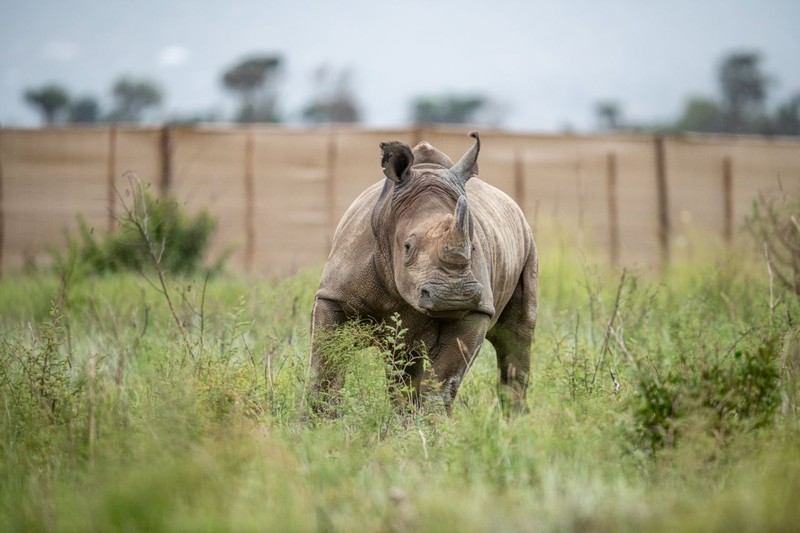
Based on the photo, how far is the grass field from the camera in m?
3.95

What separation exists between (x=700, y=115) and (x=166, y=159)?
5847 centimetres

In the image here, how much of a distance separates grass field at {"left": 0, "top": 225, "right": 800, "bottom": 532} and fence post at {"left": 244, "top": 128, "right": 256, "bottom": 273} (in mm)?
10559

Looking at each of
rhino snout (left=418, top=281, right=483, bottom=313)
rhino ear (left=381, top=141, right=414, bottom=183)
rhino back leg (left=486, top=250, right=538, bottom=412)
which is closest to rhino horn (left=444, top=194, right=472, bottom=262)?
rhino snout (left=418, top=281, right=483, bottom=313)

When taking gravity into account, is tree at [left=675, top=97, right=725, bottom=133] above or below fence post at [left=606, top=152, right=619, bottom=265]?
above

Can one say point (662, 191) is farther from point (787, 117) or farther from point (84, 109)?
point (84, 109)

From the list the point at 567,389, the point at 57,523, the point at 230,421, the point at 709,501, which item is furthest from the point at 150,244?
the point at 709,501

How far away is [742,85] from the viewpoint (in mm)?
68812

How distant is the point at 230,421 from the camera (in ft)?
17.7

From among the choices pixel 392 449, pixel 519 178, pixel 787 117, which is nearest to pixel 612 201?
pixel 519 178

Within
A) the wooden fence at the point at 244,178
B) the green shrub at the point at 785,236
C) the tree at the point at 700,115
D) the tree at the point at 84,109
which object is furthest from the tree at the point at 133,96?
the green shrub at the point at 785,236

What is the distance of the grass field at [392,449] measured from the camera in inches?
156

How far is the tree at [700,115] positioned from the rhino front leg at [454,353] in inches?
2509

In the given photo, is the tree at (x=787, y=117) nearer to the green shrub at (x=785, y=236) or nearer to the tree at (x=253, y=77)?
the tree at (x=253, y=77)

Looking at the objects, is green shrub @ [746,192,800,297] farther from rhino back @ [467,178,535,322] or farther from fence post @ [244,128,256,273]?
fence post @ [244,128,256,273]
